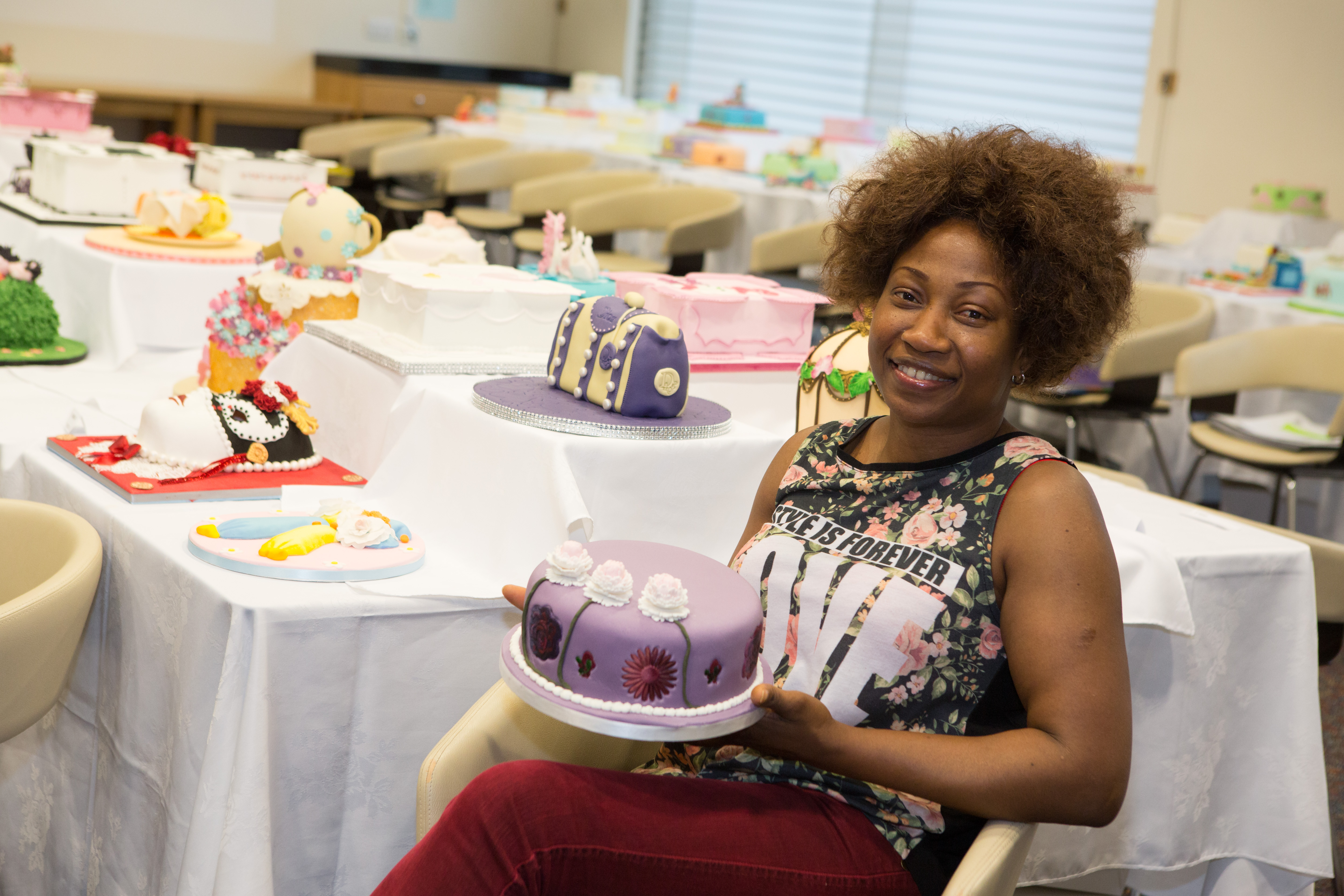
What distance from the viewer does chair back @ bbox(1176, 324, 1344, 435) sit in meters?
3.73

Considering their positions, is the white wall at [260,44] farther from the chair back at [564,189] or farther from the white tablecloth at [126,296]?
the white tablecloth at [126,296]

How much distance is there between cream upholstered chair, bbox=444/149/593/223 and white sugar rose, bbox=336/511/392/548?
4458mm

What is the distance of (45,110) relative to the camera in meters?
4.59

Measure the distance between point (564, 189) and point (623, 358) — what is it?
4100 mm

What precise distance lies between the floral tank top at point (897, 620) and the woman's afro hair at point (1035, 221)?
13 cm

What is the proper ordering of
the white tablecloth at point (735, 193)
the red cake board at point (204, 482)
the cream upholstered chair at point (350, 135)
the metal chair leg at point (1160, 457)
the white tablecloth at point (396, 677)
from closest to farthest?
the white tablecloth at point (396, 677), the red cake board at point (204, 482), the metal chair leg at point (1160, 457), the white tablecloth at point (735, 193), the cream upholstered chair at point (350, 135)

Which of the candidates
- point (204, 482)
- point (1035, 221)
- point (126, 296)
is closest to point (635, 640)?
point (1035, 221)

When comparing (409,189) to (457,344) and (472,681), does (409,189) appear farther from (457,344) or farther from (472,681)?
(472,681)

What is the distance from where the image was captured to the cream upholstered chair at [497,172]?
617 centimetres

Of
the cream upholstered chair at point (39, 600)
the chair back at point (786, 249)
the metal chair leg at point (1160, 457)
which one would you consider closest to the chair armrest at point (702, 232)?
the chair back at point (786, 249)

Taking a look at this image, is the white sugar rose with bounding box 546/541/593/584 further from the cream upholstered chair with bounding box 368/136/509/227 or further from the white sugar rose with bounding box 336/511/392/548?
the cream upholstered chair with bounding box 368/136/509/227

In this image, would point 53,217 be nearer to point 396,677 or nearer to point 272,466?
point 272,466

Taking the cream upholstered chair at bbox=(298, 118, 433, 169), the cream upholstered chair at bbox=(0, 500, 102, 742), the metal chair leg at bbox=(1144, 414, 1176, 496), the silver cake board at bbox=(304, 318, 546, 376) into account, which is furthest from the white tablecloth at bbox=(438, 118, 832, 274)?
the cream upholstered chair at bbox=(0, 500, 102, 742)

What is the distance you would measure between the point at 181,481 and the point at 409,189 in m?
5.10
